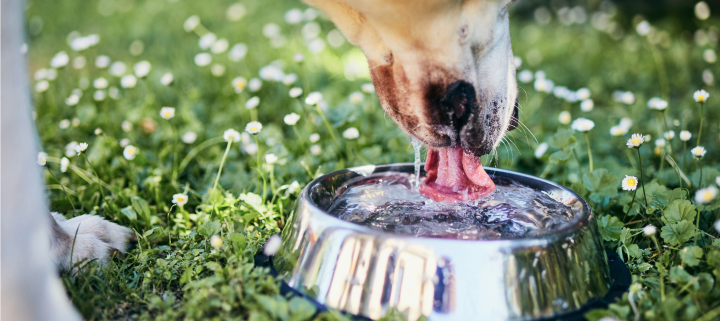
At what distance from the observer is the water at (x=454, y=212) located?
1.62 metres

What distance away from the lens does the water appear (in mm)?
1622

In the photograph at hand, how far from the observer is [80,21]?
543 centimetres

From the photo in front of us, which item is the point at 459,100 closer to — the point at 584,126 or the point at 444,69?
the point at 444,69

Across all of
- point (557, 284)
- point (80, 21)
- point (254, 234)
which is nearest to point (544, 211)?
point (557, 284)

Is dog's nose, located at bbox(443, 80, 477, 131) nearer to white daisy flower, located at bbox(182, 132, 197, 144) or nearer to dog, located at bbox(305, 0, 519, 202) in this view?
dog, located at bbox(305, 0, 519, 202)

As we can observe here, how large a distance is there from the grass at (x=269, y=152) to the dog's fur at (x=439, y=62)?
1.14 ft

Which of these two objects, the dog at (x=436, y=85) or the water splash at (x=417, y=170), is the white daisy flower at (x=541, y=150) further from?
the water splash at (x=417, y=170)

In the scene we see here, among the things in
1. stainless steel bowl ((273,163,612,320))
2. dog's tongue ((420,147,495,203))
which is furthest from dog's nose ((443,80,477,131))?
stainless steel bowl ((273,163,612,320))

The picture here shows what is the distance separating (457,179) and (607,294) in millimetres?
558

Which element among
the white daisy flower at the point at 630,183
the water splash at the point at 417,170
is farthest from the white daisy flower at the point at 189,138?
the white daisy flower at the point at 630,183

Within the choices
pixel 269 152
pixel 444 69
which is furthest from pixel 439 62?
pixel 269 152

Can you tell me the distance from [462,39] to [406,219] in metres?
0.56

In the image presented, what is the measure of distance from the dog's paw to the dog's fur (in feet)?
3.10

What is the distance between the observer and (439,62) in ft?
5.07
